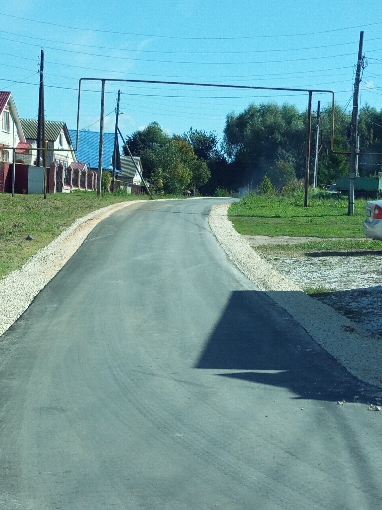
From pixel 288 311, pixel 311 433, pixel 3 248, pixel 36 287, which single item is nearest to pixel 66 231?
pixel 3 248

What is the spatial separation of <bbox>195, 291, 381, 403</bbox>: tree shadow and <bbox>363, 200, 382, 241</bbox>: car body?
710 cm

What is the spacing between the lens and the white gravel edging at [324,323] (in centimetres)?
849

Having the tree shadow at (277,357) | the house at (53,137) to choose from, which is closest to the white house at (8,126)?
the house at (53,137)

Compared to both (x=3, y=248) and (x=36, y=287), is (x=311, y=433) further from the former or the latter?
(x=3, y=248)

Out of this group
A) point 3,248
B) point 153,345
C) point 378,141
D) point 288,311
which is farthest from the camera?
point 378,141

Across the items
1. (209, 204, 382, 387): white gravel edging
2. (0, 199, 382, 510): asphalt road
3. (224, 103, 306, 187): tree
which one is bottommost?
(0, 199, 382, 510): asphalt road

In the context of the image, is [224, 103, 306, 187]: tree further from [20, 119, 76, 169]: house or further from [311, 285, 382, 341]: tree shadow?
[311, 285, 382, 341]: tree shadow

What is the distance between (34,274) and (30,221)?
9452 mm

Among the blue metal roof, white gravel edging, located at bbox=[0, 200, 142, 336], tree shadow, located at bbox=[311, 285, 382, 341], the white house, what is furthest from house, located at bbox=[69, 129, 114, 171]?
tree shadow, located at bbox=[311, 285, 382, 341]

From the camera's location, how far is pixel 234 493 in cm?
489

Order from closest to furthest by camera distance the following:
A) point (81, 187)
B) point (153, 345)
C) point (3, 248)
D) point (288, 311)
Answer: point (153, 345), point (288, 311), point (3, 248), point (81, 187)

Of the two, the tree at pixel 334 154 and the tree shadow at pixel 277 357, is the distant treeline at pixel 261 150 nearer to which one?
the tree at pixel 334 154

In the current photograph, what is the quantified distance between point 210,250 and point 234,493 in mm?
13691

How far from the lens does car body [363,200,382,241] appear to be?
17.7 metres
